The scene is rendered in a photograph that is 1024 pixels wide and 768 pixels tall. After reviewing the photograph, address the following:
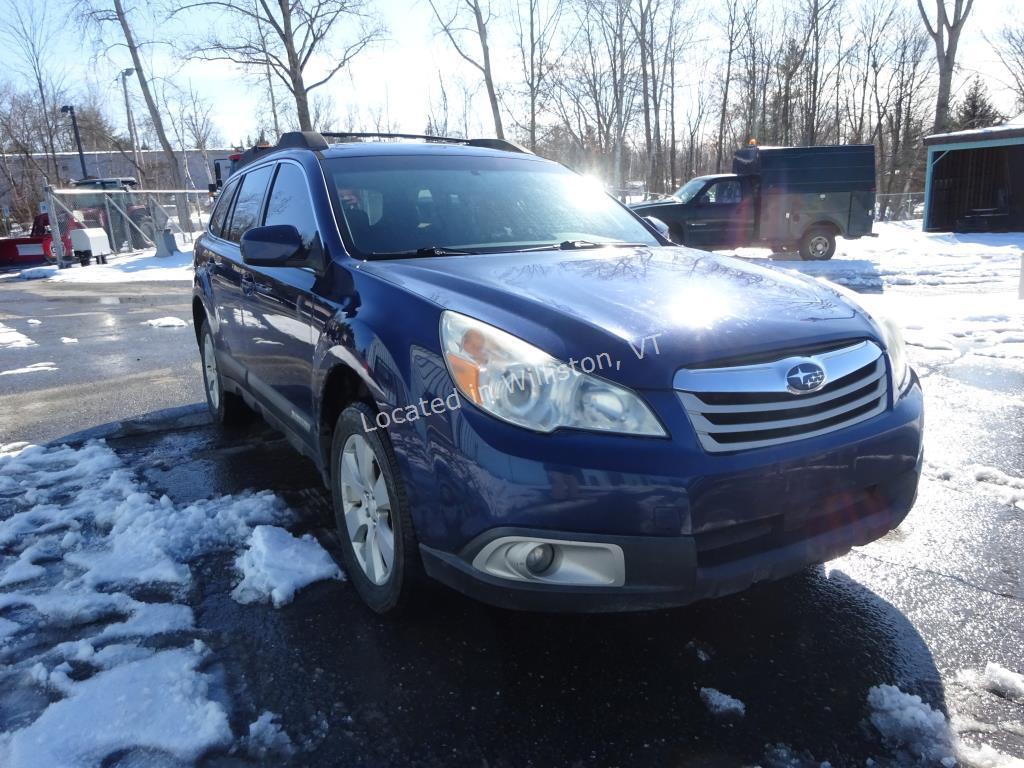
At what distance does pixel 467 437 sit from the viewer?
1.98m

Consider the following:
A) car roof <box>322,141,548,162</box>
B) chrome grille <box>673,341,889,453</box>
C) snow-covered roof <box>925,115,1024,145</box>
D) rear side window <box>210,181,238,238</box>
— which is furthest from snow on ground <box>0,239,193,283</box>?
snow-covered roof <box>925,115,1024,145</box>

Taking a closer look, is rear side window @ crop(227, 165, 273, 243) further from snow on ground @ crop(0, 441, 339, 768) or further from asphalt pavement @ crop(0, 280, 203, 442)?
asphalt pavement @ crop(0, 280, 203, 442)

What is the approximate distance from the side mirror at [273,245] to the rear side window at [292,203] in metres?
0.14

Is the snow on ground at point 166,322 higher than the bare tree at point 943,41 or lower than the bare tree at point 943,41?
lower

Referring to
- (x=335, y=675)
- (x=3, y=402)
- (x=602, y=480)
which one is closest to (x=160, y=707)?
(x=335, y=675)

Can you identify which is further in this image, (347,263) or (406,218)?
(406,218)

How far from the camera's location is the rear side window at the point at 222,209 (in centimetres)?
477

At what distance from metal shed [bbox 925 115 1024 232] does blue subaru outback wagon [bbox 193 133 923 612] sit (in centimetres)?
2337

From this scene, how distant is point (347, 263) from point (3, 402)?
4.65 meters

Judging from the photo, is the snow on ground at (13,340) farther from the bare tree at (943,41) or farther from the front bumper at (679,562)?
the bare tree at (943,41)

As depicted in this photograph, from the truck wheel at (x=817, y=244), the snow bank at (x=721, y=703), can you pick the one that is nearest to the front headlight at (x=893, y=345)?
the snow bank at (x=721, y=703)

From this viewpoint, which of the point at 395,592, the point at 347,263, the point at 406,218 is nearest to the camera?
the point at 395,592

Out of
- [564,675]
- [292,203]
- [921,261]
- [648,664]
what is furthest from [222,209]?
[921,261]

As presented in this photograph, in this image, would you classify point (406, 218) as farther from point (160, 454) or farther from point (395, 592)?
point (160, 454)
